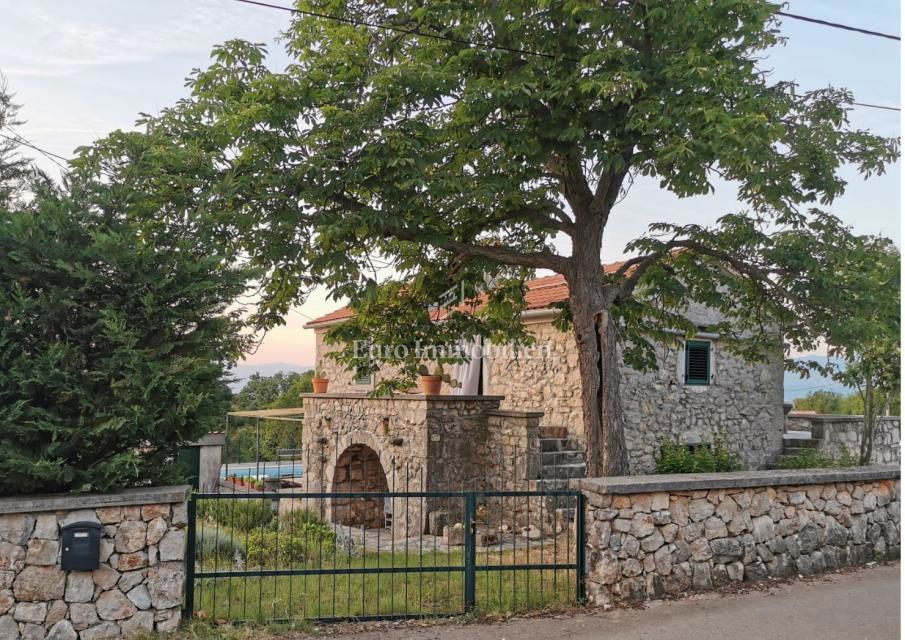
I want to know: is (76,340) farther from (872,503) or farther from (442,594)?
(872,503)

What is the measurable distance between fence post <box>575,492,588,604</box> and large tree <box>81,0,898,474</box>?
2.15m

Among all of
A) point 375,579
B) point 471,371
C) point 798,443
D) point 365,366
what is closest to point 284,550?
point 375,579

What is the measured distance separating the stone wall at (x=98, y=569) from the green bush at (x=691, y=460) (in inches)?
411

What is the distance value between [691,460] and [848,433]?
5.81 meters

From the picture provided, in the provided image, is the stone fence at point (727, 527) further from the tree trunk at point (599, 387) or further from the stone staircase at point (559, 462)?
the stone staircase at point (559, 462)

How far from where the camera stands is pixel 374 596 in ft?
23.4

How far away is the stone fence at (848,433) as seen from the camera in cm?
1680

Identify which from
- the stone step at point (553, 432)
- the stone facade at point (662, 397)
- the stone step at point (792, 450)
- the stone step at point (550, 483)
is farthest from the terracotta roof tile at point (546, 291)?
the stone step at point (792, 450)

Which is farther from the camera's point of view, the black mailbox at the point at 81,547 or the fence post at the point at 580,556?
the fence post at the point at 580,556

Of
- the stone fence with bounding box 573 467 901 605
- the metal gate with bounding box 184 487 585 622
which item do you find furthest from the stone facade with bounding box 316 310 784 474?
the stone fence with bounding box 573 467 901 605

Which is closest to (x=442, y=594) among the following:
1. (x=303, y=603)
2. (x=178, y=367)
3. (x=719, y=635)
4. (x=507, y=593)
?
(x=507, y=593)

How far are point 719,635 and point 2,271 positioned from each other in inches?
257

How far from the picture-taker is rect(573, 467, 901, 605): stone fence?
682 centimetres

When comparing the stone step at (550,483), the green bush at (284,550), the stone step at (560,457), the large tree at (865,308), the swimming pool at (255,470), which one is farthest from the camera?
the swimming pool at (255,470)
